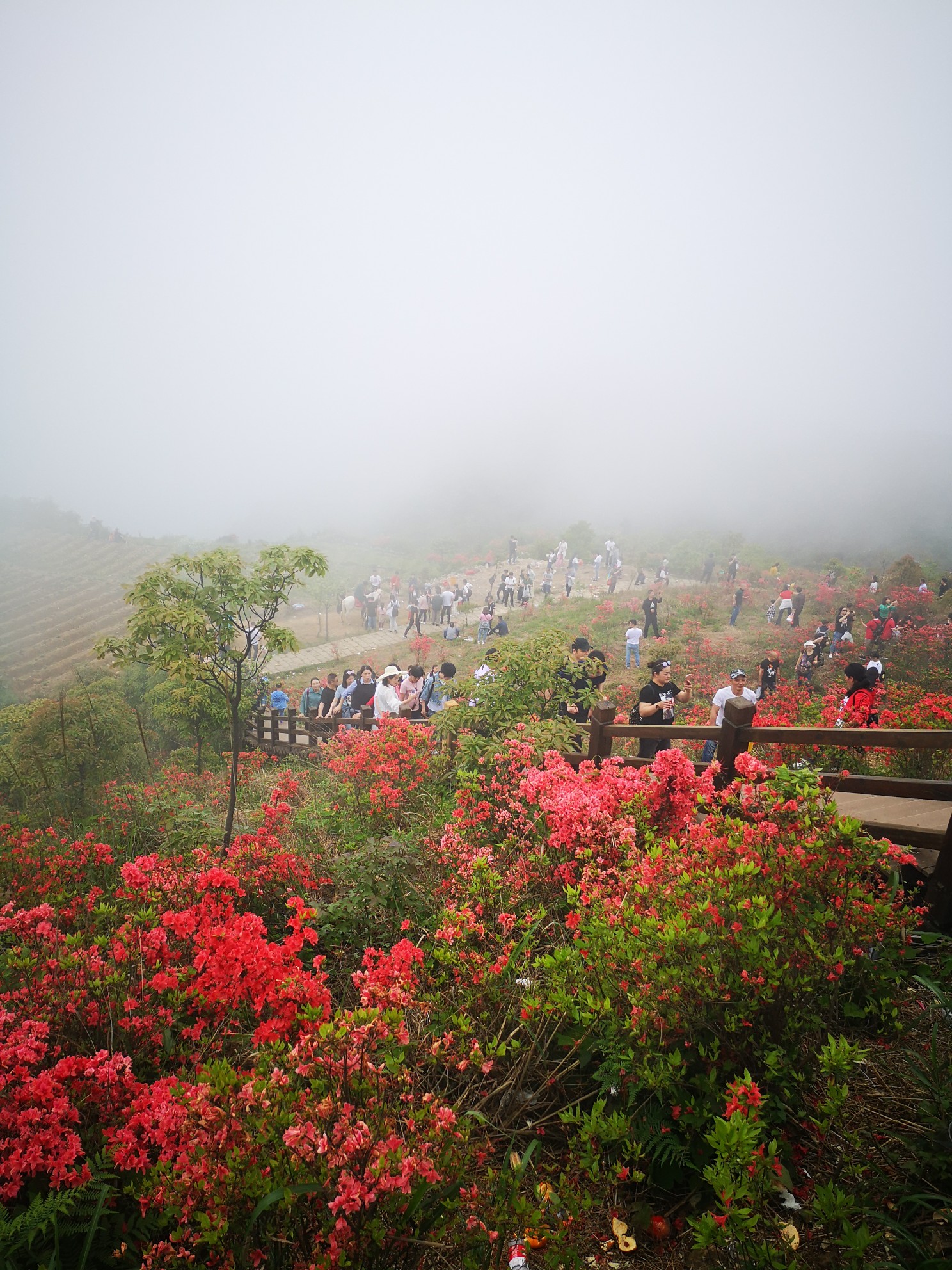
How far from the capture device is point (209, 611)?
6090 millimetres

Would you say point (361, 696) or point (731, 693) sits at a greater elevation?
point (731, 693)

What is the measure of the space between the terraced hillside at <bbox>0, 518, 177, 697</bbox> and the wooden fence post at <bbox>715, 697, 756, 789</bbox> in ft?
93.8

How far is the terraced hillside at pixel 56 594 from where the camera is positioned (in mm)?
35750

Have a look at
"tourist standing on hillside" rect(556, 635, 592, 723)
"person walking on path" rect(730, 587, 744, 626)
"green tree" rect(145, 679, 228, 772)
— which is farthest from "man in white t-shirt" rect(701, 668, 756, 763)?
"person walking on path" rect(730, 587, 744, 626)

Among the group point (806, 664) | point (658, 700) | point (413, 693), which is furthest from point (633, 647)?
point (658, 700)

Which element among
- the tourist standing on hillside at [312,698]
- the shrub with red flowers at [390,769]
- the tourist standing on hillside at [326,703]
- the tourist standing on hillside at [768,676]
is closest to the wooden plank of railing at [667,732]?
the shrub with red flowers at [390,769]

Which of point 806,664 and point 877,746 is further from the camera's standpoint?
point 806,664

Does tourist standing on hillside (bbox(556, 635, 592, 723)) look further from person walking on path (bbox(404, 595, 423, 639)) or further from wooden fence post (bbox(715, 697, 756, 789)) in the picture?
person walking on path (bbox(404, 595, 423, 639))

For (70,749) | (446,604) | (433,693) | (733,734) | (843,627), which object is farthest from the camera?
(446,604)

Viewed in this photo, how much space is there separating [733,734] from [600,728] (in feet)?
4.45

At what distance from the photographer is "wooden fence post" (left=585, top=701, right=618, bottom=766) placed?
4.92m

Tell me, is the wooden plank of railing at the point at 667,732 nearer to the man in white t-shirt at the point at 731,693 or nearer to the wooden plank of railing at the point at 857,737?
the wooden plank of railing at the point at 857,737

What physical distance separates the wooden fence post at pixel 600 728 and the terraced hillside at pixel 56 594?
27296mm

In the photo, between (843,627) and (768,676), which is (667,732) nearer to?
(768,676)
